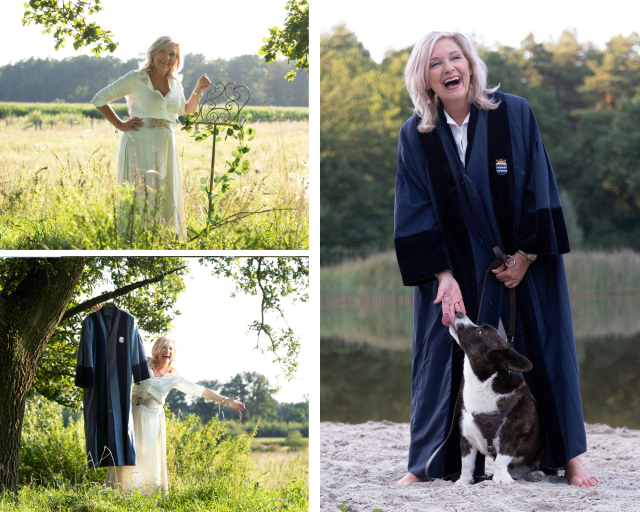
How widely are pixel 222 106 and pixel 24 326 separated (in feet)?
4.25

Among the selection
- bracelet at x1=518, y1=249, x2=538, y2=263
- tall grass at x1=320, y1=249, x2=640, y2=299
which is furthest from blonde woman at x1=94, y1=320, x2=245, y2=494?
tall grass at x1=320, y1=249, x2=640, y2=299

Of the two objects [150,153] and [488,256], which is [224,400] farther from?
[488,256]

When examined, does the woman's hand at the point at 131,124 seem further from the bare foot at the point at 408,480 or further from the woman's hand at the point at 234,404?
the bare foot at the point at 408,480

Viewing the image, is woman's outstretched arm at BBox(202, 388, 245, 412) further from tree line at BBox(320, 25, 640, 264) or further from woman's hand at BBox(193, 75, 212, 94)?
tree line at BBox(320, 25, 640, 264)

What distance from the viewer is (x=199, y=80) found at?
116 inches

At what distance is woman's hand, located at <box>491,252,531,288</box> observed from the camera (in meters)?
2.86

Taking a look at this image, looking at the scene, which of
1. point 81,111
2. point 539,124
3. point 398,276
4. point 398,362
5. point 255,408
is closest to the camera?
point 81,111

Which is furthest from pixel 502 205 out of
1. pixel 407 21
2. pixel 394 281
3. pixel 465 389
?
pixel 407 21

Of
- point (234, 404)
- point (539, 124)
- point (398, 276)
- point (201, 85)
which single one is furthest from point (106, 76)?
point (539, 124)

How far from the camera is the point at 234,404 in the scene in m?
3.09

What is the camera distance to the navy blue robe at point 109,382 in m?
2.93

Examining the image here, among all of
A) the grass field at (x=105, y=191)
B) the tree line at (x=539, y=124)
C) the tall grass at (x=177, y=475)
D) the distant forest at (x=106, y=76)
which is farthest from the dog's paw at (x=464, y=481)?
the tree line at (x=539, y=124)

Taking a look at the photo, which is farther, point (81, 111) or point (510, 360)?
point (81, 111)

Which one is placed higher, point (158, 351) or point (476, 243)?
point (476, 243)
